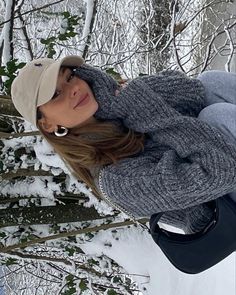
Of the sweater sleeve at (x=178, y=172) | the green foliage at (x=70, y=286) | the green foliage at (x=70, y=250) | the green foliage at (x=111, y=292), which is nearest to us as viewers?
the sweater sleeve at (x=178, y=172)

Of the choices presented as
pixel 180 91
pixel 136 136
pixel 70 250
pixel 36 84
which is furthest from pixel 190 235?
pixel 70 250

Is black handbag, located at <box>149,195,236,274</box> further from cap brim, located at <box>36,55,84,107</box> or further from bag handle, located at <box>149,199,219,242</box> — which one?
cap brim, located at <box>36,55,84,107</box>

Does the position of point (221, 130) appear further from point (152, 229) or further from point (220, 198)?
point (152, 229)

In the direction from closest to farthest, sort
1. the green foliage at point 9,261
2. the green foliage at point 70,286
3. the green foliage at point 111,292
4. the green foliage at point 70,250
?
1. the green foliage at point 70,250
2. the green foliage at point 9,261
3. the green foliage at point 70,286
4. the green foliage at point 111,292

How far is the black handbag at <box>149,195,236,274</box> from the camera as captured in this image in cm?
192

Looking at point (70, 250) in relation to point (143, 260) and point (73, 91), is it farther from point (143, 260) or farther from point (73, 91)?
point (73, 91)

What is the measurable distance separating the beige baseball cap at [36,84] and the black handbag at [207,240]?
0.60 m

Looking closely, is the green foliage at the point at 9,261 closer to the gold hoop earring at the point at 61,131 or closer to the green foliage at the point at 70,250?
the green foliage at the point at 70,250

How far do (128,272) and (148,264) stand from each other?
0.52ft

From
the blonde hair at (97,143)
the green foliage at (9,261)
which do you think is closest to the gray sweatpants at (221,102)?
the blonde hair at (97,143)

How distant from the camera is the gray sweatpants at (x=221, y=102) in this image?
1951 millimetres

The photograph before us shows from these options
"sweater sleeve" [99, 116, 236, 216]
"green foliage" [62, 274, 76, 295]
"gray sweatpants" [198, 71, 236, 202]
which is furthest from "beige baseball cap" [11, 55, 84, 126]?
"green foliage" [62, 274, 76, 295]

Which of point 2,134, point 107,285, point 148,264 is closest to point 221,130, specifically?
point 2,134

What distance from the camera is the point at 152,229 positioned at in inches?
79.4
